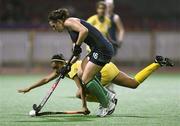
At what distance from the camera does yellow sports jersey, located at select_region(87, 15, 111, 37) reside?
43.2ft

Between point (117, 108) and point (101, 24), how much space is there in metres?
3.44

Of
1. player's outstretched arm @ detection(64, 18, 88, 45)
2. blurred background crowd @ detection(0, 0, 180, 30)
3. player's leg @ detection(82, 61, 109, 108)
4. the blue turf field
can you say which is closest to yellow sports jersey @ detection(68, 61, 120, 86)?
the blue turf field

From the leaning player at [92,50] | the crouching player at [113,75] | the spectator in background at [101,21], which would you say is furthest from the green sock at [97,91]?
the spectator in background at [101,21]

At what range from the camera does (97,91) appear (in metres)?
8.93

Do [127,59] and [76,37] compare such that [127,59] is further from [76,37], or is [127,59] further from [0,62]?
[76,37]

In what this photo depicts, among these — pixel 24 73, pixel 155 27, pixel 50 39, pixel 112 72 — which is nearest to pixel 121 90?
pixel 112 72

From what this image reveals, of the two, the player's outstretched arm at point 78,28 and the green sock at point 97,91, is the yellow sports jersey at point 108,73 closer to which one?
the green sock at point 97,91

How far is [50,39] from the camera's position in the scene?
23.2 meters

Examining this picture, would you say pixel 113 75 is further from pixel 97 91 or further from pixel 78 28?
pixel 78 28

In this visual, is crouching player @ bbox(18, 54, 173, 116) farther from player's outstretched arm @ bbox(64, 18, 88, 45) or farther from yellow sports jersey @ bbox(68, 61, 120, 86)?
player's outstretched arm @ bbox(64, 18, 88, 45)

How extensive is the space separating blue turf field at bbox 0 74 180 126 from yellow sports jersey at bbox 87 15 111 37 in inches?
51.0

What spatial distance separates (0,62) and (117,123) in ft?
48.5

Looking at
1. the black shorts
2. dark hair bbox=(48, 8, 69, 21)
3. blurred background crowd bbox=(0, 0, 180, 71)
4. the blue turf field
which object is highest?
dark hair bbox=(48, 8, 69, 21)

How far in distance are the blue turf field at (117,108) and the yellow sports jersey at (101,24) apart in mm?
1295
